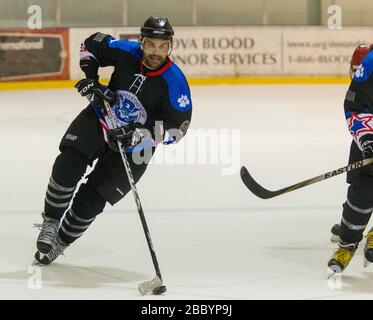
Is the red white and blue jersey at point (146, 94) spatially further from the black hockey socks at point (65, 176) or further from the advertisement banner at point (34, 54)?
the advertisement banner at point (34, 54)

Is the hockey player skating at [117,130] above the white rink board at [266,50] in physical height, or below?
above

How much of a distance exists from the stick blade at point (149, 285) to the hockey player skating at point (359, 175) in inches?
28.0

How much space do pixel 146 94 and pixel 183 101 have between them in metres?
0.16

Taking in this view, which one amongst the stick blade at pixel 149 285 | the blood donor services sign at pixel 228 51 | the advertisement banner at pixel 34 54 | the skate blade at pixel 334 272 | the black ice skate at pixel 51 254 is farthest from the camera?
the blood donor services sign at pixel 228 51

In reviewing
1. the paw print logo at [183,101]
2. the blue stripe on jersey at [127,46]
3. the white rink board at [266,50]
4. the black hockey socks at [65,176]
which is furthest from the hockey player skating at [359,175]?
the white rink board at [266,50]

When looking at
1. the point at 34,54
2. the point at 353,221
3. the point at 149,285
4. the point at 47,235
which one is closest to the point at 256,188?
the point at 353,221

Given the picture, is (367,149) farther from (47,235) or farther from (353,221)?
(47,235)

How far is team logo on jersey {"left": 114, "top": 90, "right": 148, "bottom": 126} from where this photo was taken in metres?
3.66

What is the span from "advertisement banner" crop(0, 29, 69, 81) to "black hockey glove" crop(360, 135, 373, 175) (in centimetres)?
724

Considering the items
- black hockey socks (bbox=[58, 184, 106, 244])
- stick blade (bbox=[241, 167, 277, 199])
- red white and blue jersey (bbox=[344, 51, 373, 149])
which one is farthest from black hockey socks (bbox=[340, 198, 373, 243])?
black hockey socks (bbox=[58, 184, 106, 244])

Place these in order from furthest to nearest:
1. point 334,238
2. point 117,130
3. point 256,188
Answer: point 334,238 → point 256,188 → point 117,130

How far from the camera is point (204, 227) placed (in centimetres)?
434

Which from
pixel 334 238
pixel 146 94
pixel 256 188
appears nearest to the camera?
pixel 146 94

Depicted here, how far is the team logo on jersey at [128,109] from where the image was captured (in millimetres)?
3658
